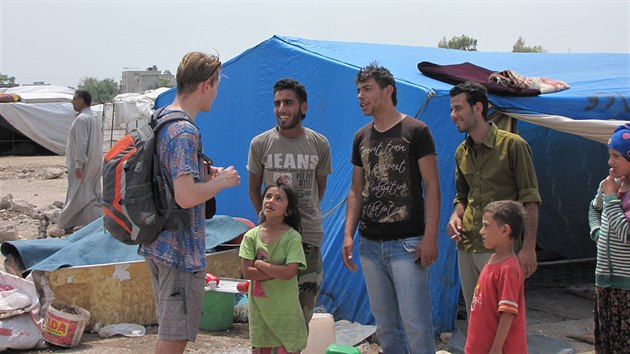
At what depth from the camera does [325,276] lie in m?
6.61

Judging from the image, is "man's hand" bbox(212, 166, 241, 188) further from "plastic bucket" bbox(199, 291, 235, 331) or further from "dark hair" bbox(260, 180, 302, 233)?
"plastic bucket" bbox(199, 291, 235, 331)

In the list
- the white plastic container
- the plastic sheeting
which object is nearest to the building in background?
the plastic sheeting

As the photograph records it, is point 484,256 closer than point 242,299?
Yes

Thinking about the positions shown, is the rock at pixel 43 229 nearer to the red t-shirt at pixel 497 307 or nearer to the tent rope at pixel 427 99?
the tent rope at pixel 427 99

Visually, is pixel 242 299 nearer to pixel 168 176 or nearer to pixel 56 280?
pixel 56 280

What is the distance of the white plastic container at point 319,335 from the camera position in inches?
203

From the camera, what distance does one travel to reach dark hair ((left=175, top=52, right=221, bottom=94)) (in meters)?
3.43

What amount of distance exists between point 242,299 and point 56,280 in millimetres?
1526

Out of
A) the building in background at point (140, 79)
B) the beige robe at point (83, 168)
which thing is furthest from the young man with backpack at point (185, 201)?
the building in background at point (140, 79)

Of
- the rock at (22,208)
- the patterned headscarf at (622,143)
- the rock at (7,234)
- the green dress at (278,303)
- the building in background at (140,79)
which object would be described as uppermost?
the building in background at (140,79)

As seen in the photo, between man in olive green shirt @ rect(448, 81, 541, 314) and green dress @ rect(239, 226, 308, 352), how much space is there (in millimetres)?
941

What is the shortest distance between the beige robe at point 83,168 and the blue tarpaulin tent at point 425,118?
3.15 feet

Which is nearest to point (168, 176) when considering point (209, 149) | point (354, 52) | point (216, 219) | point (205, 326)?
point (205, 326)

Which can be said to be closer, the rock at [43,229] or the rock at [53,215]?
the rock at [43,229]
